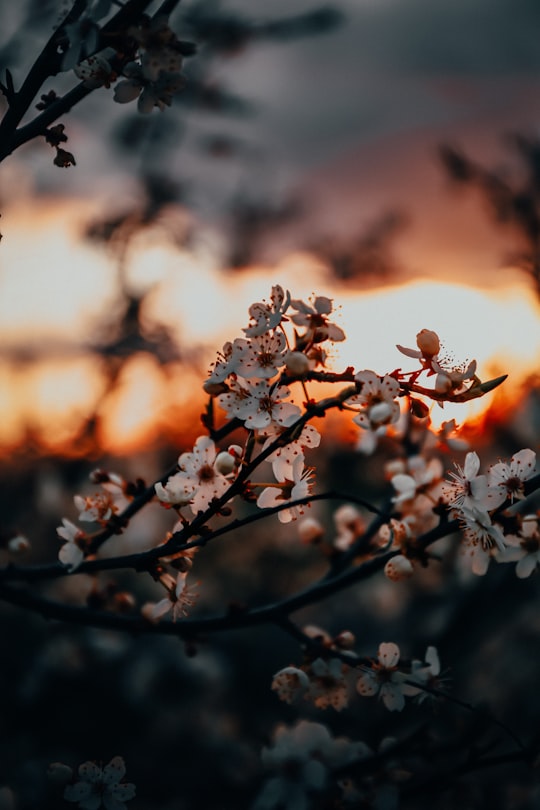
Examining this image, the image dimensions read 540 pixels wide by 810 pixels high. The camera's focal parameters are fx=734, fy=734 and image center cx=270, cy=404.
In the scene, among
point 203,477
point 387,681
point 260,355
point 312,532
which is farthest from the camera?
point 312,532

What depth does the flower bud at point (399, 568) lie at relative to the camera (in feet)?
5.37

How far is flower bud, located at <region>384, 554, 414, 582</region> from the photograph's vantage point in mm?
1637

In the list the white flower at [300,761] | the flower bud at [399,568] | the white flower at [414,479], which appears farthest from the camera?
the white flower at [300,761]

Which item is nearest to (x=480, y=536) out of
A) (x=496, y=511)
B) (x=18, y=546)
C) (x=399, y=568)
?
(x=496, y=511)

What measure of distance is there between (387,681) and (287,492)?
65 cm

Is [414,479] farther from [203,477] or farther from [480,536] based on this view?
[203,477]

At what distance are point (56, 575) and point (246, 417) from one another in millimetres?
712

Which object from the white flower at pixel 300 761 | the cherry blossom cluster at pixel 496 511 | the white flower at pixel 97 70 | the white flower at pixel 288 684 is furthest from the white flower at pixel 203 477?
the white flower at pixel 300 761

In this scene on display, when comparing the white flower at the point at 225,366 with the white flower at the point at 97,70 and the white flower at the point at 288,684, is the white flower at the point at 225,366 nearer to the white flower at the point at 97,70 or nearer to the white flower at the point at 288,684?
the white flower at the point at 97,70

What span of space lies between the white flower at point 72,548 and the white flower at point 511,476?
94 centimetres

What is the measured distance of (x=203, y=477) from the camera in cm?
151

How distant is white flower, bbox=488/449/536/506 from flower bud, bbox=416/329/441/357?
0.99 feet

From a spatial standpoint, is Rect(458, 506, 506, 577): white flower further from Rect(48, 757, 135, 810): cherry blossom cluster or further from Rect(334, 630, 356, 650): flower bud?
Rect(48, 757, 135, 810): cherry blossom cluster

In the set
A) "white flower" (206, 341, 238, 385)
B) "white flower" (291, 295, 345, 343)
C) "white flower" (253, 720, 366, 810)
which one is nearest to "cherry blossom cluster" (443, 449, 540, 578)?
"white flower" (291, 295, 345, 343)
